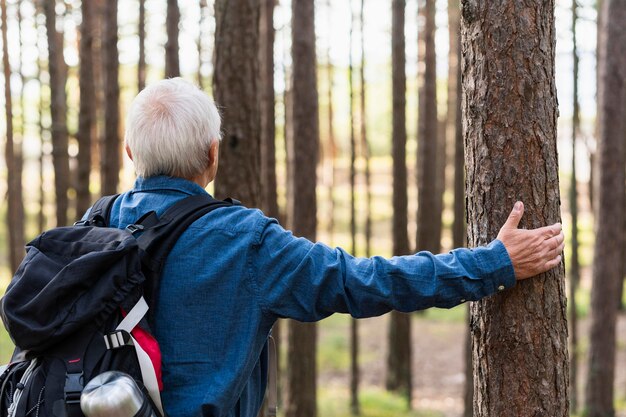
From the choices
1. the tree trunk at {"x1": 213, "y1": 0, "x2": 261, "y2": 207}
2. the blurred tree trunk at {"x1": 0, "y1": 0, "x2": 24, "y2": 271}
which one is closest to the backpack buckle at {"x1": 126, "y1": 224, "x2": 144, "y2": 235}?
the tree trunk at {"x1": 213, "y1": 0, "x2": 261, "y2": 207}

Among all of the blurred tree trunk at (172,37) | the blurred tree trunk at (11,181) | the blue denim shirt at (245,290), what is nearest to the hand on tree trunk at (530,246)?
the blue denim shirt at (245,290)

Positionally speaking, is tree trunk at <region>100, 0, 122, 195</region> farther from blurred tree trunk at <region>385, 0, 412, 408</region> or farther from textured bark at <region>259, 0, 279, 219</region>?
blurred tree trunk at <region>385, 0, 412, 408</region>

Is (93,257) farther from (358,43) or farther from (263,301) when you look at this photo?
(358,43)

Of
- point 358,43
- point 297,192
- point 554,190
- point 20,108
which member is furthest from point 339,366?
point 554,190

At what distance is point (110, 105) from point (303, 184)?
12.7 ft

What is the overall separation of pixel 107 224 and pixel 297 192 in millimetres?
6289

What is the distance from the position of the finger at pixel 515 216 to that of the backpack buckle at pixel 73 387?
1.58 metres

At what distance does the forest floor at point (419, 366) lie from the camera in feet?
41.5

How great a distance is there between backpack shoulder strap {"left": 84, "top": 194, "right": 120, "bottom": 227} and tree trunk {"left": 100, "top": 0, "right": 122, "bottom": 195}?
8.41m

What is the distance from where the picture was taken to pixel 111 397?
215 centimetres

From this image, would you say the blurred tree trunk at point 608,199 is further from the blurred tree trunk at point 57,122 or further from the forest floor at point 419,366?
the blurred tree trunk at point 57,122

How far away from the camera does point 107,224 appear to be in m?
2.72

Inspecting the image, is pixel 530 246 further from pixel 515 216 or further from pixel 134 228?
pixel 134 228

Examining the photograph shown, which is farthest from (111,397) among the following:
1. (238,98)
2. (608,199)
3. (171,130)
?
(608,199)
